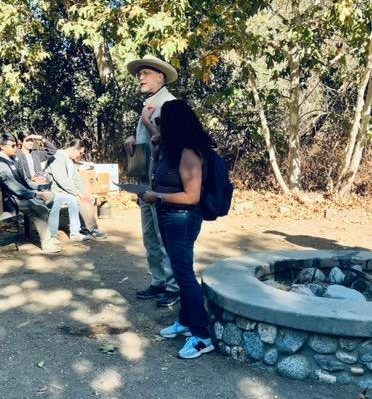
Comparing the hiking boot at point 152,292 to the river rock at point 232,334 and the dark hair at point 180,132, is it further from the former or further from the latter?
the dark hair at point 180,132

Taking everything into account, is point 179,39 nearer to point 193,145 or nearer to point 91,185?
point 91,185

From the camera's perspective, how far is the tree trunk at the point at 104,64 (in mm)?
13562

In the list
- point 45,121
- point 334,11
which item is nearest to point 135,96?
point 45,121

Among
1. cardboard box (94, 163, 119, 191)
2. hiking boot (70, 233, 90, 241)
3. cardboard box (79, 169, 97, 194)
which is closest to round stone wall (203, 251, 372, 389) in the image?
hiking boot (70, 233, 90, 241)

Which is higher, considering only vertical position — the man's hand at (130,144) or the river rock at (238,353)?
the man's hand at (130,144)

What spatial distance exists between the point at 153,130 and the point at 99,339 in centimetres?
161

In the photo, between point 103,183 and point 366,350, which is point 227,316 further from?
point 103,183

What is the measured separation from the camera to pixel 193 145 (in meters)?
3.75

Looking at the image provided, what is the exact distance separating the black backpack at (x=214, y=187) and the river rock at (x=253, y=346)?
78 cm

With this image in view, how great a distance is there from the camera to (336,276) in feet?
15.6

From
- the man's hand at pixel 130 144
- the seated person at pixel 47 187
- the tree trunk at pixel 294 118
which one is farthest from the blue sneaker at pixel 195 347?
the tree trunk at pixel 294 118

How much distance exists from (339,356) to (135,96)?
11.4 metres

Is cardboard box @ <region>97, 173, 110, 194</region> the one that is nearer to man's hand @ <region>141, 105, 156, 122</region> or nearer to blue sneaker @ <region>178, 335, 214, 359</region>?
man's hand @ <region>141, 105, 156, 122</region>

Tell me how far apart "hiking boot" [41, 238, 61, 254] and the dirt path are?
0.14 m
